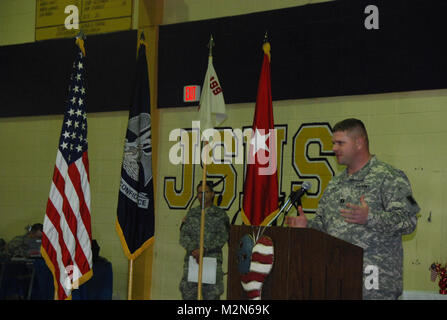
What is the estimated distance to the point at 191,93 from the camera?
6.68 metres

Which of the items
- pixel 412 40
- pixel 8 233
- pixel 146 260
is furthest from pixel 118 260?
pixel 412 40

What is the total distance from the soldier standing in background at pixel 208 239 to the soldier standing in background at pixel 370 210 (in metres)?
2.40

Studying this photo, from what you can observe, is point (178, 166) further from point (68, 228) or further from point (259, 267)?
point (259, 267)

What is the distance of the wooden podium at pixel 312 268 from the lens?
8.73 ft

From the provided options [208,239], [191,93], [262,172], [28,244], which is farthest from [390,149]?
[28,244]

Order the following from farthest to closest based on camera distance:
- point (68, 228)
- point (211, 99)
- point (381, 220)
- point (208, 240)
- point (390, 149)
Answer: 1. point (208, 240)
2. point (211, 99)
3. point (390, 149)
4. point (68, 228)
5. point (381, 220)

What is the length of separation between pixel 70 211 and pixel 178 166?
204 centimetres

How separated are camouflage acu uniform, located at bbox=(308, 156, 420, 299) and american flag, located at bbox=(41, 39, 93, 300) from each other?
2347 millimetres

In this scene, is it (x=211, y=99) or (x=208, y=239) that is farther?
(x=208, y=239)

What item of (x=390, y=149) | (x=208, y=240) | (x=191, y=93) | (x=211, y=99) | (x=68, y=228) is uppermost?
(x=191, y=93)

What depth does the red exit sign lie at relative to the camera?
261 inches

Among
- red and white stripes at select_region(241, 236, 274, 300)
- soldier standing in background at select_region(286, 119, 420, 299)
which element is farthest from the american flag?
red and white stripes at select_region(241, 236, 274, 300)

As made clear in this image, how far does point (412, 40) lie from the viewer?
5.39 meters
